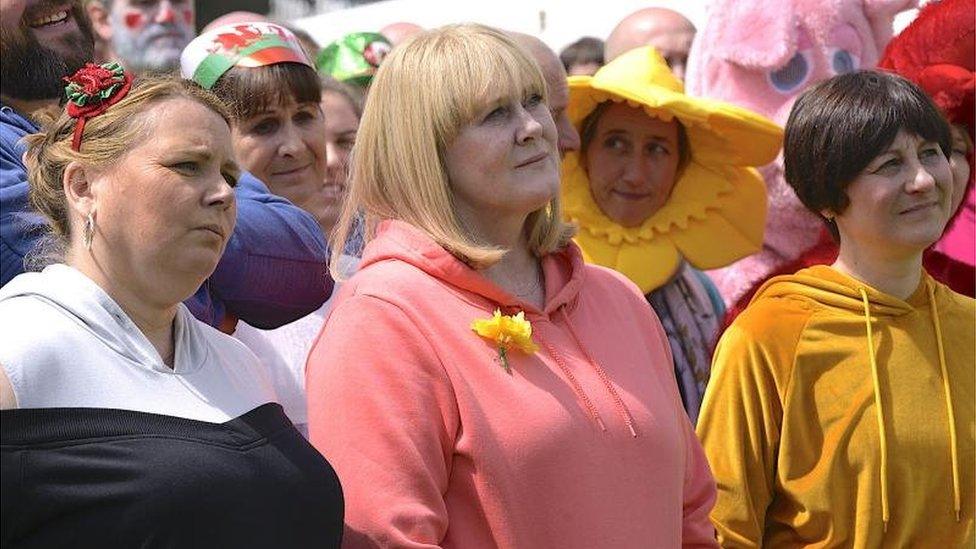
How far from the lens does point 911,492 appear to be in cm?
330

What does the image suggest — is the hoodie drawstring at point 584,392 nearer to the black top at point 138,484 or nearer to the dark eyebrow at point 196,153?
the black top at point 138,484

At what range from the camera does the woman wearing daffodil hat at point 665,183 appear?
4441 mm

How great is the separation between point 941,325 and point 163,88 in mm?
1928

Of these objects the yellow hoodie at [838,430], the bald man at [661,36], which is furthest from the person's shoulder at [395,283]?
the bald man at [661,36]

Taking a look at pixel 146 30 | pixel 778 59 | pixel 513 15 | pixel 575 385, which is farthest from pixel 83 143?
pixel 513 15

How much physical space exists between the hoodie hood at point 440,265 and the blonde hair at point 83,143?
19.2 inches

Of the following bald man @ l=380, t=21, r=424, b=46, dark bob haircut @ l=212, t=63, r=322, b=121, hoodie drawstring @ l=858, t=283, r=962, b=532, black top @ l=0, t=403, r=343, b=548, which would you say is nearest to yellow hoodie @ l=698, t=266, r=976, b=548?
hoodie drawstring @ l=858, t=283, r=962, b=532

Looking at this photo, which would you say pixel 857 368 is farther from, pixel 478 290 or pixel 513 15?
pixel 513 15

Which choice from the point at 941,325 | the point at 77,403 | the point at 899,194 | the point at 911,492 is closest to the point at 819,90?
the point at 899,194

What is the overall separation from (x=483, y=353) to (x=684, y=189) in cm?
205

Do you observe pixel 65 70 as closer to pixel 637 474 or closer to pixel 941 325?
pixel 637 474

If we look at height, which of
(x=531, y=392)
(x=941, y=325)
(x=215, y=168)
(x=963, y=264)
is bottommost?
(x=963, y=264)

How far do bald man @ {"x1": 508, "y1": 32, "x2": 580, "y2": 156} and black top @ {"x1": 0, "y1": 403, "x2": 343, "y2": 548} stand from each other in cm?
190

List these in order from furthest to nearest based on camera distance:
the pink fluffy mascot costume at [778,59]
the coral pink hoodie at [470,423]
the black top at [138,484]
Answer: the pink fluffy mascot costume at [778,59], the coral pink hoodie at [470,423], the black top at [138,484]
